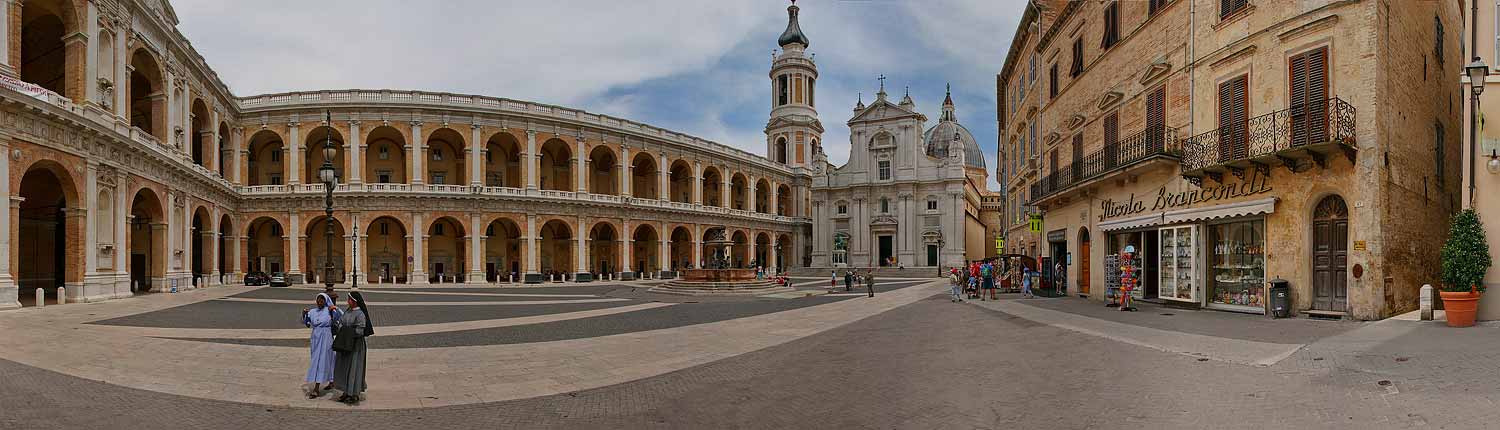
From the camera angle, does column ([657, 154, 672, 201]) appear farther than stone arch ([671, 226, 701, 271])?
No

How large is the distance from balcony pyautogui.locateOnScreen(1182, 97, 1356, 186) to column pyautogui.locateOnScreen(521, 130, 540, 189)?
4082 cm

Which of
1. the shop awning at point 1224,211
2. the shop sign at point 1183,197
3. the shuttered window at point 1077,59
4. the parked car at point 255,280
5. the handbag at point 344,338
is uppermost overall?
the shuttered window at point 1077,59

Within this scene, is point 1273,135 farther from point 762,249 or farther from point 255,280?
point 762,249

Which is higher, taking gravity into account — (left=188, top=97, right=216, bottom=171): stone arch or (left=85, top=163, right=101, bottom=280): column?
(left=188, top=97, right=216, bottom=171): stone arch

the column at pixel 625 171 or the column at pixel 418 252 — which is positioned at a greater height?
the column at pixel 625 171

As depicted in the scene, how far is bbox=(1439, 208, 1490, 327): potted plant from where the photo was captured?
41.4 feet

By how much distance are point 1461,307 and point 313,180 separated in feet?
182

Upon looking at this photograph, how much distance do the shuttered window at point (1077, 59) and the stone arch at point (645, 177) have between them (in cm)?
3790

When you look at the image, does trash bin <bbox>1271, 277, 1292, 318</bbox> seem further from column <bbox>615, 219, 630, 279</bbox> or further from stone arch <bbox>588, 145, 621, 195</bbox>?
stone arch <bbox>588, 145, 621, 195</bbox>

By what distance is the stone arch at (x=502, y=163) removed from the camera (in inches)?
2004

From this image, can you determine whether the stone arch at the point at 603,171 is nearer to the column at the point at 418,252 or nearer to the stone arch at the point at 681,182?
the stone arch at the point at 681,182

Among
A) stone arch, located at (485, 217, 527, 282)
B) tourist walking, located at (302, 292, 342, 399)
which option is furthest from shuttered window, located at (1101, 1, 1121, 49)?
stone arch, located at (485, 217, 527, 282)

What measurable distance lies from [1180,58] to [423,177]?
4306 centimetres

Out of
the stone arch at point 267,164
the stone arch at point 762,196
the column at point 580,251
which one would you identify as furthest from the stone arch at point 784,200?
the stone arch at point 267,164
